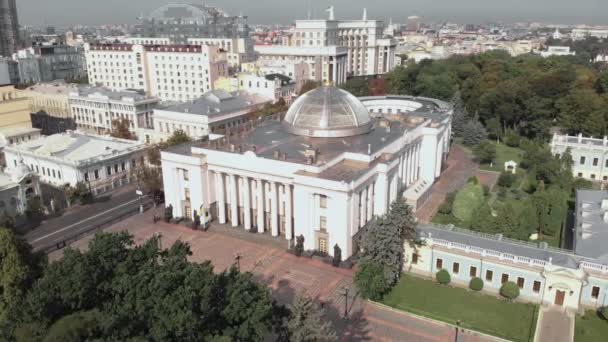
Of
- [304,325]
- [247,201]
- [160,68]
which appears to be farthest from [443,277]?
[160,68]

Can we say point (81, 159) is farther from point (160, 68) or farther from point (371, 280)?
point (160, 68)

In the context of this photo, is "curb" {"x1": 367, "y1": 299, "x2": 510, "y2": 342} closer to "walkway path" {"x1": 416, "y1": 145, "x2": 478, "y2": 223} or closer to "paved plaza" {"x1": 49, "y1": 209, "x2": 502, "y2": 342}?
"paved plaza" {"x1": 49, "y1": 209, "x2": 502, "y2": 342}

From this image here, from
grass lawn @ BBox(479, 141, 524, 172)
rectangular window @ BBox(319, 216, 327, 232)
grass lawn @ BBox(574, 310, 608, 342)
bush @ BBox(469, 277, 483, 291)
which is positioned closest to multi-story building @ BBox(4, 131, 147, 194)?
rectangular window @ BBox(319, 216, 327, 232)

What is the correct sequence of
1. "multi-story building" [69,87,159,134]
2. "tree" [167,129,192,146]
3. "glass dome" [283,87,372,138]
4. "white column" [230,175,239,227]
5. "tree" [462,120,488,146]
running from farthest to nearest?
"multi-story building" [69,87,159,134], "tree" [462,120,488,146], "tree" [167,129,192,146], "glass dome" [283,87,372,138], "white column" [230,175,239,227]

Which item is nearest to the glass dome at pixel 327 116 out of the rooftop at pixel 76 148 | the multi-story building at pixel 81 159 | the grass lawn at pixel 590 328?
the multi-story building at pixel 81 159

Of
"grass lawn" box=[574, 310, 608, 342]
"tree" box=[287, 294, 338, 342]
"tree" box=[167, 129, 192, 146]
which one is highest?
"tree" box=[167, 129, 192, 146]

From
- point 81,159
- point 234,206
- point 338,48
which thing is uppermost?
point 338,48

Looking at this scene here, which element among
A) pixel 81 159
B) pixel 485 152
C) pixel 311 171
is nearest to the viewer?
pixel 311 171
